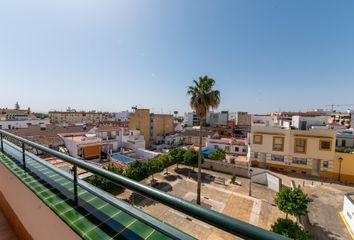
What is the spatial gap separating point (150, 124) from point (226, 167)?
27013mm

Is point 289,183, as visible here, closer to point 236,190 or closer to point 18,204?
point 236,190

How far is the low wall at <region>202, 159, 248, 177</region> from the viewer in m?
22.8

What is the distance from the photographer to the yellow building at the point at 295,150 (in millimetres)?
20766

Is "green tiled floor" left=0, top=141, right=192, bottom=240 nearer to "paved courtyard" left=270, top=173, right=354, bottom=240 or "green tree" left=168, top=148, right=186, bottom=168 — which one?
"paved courtyard" left=270, top=173, right=354, bottom=240

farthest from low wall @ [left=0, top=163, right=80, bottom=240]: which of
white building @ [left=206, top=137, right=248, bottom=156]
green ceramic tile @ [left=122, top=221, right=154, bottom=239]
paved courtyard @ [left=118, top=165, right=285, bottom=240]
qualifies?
white building @ [left=206, top=137, right=248, bottom=156]

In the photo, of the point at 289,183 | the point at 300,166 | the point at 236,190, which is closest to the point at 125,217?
the point at 236,190

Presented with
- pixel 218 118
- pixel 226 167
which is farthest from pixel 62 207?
pixel 218 118

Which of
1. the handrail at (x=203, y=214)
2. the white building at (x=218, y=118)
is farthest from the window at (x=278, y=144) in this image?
the white building at (x=218, y=118)

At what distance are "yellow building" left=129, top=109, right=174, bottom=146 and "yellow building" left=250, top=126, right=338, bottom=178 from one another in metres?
26.6

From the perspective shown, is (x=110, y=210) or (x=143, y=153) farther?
(x=143, y=153)

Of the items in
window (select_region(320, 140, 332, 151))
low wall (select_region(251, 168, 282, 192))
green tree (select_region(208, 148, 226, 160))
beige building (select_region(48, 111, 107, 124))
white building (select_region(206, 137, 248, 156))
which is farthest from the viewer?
beige building (select_region(48, 111, 107, 124))

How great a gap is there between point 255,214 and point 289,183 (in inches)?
298

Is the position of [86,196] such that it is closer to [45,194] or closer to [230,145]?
[45,194]

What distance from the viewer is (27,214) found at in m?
2.54
